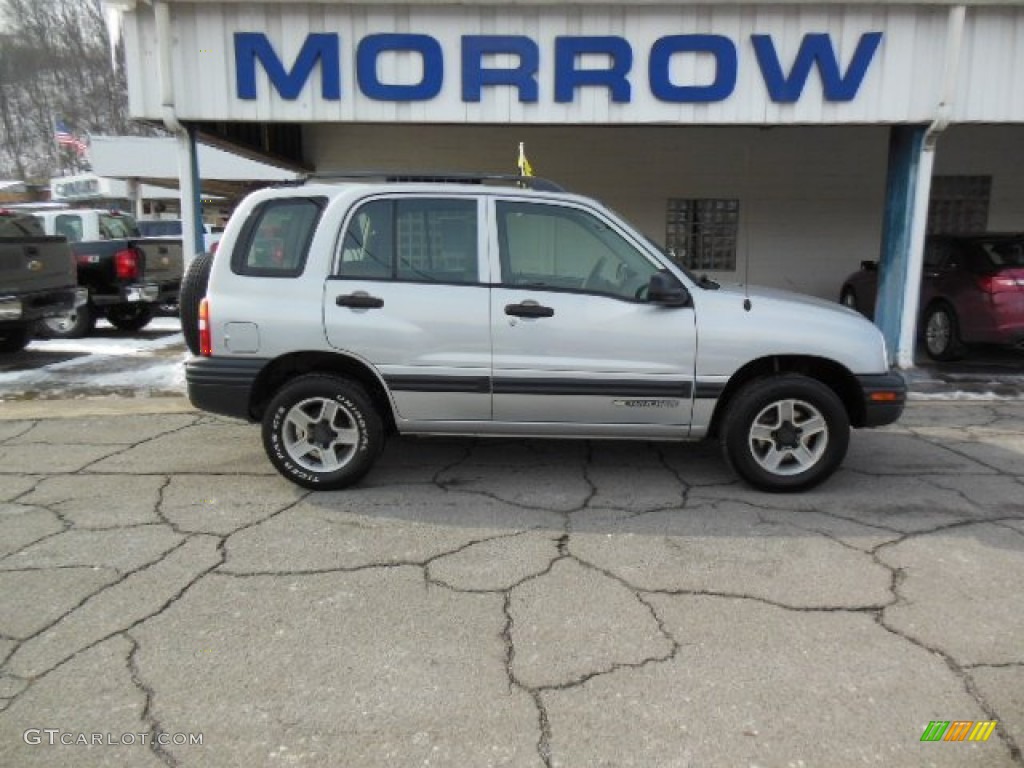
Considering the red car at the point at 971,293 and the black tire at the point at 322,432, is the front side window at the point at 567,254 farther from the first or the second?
the red car at the point at 971,293

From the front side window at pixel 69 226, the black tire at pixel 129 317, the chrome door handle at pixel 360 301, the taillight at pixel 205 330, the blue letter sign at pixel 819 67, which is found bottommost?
the black tire at pixel 129 317

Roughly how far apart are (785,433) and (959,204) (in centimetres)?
1044

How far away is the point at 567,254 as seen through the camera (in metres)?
4.50

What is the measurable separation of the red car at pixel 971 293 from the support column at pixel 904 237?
2.52 ft

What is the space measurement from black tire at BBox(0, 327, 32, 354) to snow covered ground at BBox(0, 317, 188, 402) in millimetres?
133

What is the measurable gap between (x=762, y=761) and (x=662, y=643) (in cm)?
69

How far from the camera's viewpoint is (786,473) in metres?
4.57

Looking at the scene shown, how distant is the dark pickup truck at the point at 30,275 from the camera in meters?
8.39

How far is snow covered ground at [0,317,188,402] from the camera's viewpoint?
7.47 meters

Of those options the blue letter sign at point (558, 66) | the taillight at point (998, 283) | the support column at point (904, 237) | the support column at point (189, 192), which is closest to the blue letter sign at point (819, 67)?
the blue letter sign at point (558, 66)

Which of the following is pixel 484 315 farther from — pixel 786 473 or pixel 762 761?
pixel 762 761

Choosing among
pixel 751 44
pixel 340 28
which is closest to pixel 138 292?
pixel 340 28

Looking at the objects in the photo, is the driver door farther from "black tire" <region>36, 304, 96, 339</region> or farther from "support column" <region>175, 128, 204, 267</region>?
"black tire" <region>36, 304, 96, 339</region>

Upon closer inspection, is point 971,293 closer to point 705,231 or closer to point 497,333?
point 705,231
